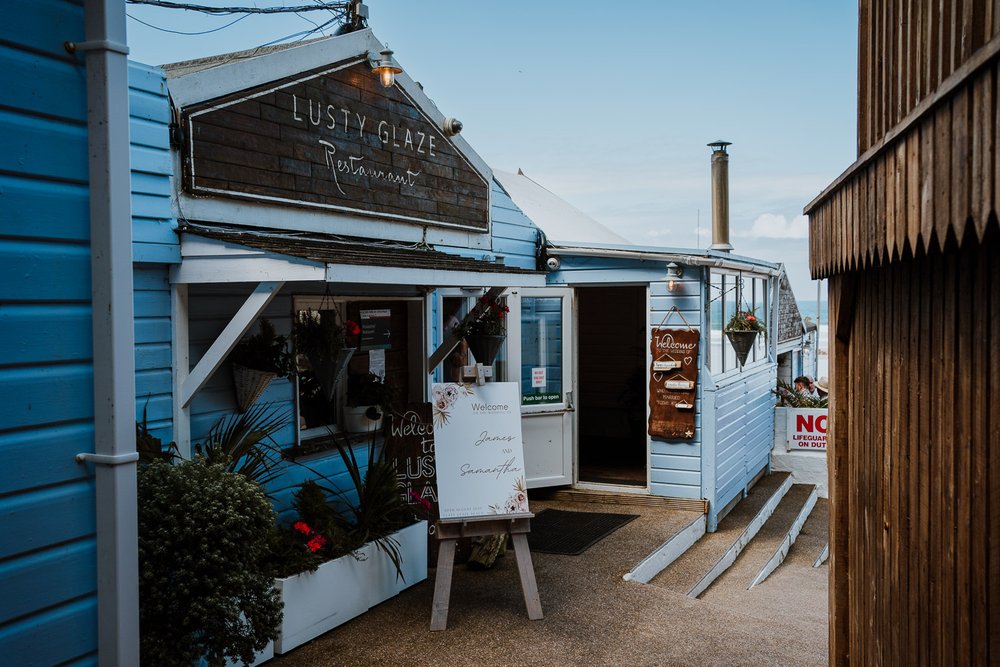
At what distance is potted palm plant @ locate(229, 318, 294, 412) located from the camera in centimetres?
518

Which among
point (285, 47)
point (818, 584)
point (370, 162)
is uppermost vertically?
point (285, 47)

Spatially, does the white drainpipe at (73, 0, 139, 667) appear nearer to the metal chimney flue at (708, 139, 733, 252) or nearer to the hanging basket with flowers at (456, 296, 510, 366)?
the hanging basket with flowers at (456, 296, 510, 366)

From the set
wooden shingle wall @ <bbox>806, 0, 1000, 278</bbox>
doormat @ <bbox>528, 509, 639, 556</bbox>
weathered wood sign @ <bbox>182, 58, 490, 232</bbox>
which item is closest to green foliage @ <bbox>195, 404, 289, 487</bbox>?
weathered wood sign @ <bbox>182, 58, 490, 232</bbox>

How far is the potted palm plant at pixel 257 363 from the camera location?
17.0 feet

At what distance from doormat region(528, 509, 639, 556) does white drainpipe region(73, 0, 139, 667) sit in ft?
16.6

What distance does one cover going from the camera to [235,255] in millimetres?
4598

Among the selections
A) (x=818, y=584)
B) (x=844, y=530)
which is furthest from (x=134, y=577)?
(x=818, y=584)

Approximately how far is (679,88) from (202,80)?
27613 millimetres

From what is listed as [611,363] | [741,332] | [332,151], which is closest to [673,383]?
[741,332]

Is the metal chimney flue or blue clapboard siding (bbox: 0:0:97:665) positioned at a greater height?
the metal chimney flue

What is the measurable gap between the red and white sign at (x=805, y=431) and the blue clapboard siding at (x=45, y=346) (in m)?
11.1

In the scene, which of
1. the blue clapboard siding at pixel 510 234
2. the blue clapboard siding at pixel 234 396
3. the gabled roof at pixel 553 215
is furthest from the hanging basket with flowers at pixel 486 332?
the gabled roof at pixel 553 215

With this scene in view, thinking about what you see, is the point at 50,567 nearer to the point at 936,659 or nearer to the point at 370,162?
the point at 936,659

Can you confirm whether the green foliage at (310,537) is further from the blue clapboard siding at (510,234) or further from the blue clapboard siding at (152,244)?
the blue clapboard siding at (510,234)
